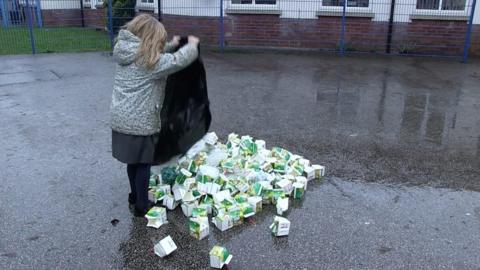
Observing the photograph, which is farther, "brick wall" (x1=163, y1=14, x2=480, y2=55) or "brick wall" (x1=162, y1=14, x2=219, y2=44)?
"brick wall" (x1=162, y1=14, x2=219, y2=44)

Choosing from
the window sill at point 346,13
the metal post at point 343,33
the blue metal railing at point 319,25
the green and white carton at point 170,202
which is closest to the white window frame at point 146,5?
the blue metal railing at point 319,25

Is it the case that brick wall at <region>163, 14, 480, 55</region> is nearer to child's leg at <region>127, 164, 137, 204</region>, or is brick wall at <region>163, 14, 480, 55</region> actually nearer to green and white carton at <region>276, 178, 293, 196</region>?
green and white carton at <region>276, 178, 293, 196</region>

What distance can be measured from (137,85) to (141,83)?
3cm

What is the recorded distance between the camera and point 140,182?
3.75m

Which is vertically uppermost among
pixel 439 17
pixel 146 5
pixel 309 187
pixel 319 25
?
pixel 146 5

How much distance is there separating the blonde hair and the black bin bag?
30cm

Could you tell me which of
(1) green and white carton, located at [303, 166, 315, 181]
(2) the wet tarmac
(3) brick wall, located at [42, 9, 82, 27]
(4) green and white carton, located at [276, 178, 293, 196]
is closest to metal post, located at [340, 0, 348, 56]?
(2) the wet tarmac

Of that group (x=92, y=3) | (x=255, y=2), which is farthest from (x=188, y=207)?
(x=92, y=3)

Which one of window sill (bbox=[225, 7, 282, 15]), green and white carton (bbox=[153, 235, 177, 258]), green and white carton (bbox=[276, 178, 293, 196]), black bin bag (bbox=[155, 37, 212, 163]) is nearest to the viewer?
green and white carton (bbox=[153, 235, 177, 258])

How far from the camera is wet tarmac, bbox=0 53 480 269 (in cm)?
337

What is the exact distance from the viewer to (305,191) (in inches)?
171

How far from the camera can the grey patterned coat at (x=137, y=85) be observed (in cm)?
344

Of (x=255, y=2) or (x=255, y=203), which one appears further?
(x=255, y=2)

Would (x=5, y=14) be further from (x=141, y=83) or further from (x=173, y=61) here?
(x=173, y=61)
